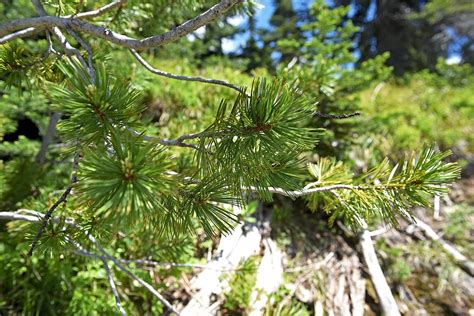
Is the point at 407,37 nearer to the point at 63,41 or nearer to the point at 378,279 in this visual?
the point at 378,279

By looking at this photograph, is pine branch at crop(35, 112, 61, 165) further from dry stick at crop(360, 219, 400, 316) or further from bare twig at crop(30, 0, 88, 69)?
dry stick at crop(360, 219, 400, 316)

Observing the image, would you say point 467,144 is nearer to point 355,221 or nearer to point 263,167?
point 355,221

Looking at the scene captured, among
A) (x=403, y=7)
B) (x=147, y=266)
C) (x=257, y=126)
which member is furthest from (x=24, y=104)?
(x=403, y=7)

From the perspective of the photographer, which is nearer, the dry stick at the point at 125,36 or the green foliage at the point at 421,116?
the dry stick at the point at 125,36

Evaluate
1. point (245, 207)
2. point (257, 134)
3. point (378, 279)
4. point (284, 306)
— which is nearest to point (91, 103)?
point (257, 134)

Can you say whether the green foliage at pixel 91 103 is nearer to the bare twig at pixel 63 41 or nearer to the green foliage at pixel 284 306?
the bare twig at pixel 63 41

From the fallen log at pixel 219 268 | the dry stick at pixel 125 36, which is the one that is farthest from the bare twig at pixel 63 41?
the fallen log at pixel 219 268

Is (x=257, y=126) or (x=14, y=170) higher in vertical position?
(x=14, y=170)
